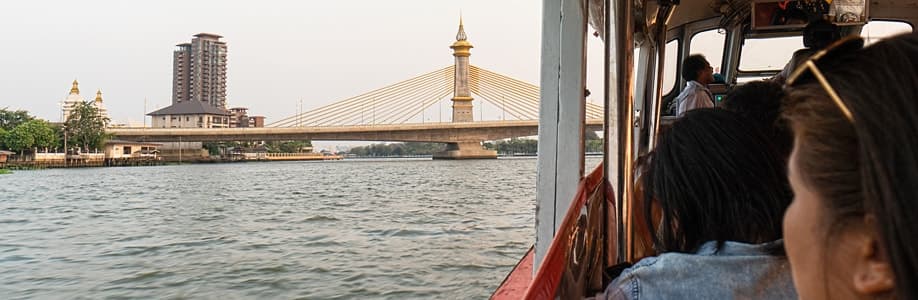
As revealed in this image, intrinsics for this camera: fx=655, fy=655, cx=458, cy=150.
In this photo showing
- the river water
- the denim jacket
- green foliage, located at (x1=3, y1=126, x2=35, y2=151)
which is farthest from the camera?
green foliage, located at (x1=3, y1=126, x2=35, y2=151)

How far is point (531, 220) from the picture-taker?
11.0m

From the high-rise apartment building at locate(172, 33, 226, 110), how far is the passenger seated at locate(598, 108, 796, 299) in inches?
4154

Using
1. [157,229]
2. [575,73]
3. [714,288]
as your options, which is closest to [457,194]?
[157,229]

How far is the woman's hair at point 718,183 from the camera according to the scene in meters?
0.99

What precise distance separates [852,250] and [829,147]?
6 centimetres

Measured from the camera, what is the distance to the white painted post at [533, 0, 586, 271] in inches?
85.7

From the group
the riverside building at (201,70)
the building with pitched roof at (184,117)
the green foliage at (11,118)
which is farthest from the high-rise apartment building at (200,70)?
the green foliage at (11,118)

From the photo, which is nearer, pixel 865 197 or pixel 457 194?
pixel 865 197

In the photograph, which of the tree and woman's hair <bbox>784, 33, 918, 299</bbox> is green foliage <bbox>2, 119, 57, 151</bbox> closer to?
the tree

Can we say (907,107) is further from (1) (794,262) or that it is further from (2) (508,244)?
(2) (508,244)

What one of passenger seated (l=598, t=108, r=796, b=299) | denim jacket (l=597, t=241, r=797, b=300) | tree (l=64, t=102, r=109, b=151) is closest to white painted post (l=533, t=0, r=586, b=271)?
passenger seated (l=598, t=108, r=796, b=299)

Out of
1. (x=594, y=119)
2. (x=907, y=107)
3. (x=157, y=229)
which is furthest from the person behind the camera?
(x=594, y=119)

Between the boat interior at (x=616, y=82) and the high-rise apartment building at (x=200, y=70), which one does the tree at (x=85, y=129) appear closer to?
the boat interior at (x=616, y=82)

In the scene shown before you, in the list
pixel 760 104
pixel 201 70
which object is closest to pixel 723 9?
pixel 760 104
